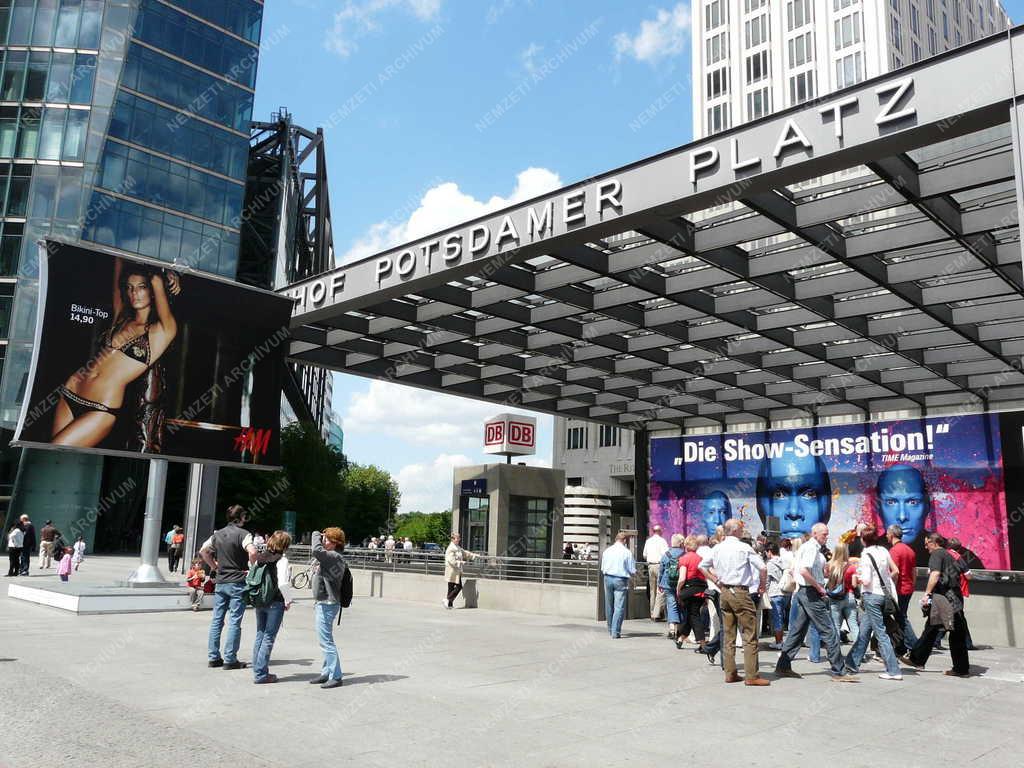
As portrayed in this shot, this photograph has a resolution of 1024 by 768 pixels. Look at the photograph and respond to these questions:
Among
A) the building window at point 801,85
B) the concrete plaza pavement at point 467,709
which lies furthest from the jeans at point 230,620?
the building window at point 801,85

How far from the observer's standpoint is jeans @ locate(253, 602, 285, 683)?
8430 mm

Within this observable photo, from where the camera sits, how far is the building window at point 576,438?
8838 cm

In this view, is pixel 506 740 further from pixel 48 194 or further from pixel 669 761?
pixel 48 194

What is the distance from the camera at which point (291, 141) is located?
6719 cm

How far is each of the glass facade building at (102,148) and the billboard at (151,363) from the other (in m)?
29.4

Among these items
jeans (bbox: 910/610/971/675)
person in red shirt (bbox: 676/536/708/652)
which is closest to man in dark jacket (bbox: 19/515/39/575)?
person in red shirt (bbox: 676/536/708/652)

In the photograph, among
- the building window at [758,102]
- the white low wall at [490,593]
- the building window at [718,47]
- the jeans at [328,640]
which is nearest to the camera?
the jeans at [328,640]

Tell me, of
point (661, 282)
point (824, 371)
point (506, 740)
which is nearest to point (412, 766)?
point (506, 740)

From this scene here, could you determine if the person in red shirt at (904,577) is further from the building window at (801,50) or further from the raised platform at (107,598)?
the building window at (801,50)

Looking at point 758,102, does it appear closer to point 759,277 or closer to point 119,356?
point 759,277

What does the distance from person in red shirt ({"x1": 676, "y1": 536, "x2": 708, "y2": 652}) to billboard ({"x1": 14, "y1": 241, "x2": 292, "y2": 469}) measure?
33.7 ft

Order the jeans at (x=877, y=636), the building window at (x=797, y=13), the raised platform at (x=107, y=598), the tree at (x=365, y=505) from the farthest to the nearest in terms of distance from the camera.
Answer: the tree at (x=365, y=505), the building window at (x=797, y=13), the raised platform at (x=107, y=598), the jeans at (x=877, y=636)

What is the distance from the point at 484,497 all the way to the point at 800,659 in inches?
542

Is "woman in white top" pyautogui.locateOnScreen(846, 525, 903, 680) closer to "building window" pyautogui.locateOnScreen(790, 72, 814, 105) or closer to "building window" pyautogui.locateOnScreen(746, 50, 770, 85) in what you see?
"building window" pyautogui.locateOnScreen(790, 72, 814, 105)
